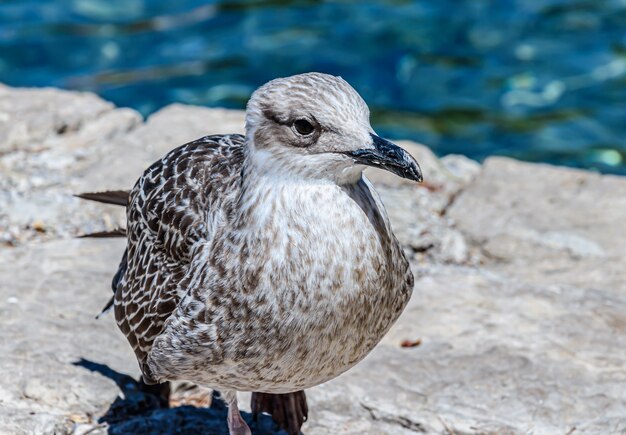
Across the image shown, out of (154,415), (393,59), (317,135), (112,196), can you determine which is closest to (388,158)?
(317,135)

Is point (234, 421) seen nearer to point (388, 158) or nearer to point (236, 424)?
point (236, 424)

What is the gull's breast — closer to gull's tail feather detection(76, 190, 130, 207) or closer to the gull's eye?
the gull's eye

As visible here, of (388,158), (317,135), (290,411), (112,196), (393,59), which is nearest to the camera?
(388,158)

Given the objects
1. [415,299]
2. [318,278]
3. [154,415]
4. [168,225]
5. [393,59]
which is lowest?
[154,415]

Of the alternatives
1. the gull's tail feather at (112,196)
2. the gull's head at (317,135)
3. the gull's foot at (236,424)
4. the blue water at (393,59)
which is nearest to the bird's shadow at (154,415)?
the gull's foot at (236,424)

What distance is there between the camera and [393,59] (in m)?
10.4

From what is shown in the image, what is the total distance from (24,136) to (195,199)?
2837 mm

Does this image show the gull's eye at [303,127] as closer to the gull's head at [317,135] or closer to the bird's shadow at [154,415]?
the gull's head at [317,135]

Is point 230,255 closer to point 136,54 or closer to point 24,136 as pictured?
point 24,136

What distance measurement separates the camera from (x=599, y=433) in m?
4.43

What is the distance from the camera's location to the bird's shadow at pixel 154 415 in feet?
14.5

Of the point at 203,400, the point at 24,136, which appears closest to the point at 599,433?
the point at 203,400

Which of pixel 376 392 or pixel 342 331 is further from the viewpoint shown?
pixel 376 392

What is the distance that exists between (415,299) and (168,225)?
1.59 meters
